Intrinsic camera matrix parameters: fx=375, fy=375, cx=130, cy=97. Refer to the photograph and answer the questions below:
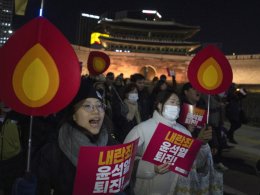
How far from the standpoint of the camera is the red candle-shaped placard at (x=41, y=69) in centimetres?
196

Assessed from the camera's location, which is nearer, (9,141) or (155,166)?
(155,166)

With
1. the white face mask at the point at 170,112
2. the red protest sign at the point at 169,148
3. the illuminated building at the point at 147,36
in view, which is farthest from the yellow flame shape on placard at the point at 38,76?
the illuminated building at the point at 147,36

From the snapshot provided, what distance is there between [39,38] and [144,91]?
5.00 m

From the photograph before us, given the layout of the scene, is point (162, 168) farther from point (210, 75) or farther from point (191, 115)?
point (210, 75)

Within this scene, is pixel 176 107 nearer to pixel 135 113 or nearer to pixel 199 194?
pixel 199 194

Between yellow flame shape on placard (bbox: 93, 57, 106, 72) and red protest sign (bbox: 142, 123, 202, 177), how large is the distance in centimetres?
534

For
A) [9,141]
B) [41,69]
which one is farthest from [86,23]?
[41,69]

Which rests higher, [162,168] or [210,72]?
[210,72]

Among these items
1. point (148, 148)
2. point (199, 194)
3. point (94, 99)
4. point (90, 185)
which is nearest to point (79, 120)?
point (94, 99)

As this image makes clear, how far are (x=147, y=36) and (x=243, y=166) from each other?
5954 cm

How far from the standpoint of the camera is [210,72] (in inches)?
153

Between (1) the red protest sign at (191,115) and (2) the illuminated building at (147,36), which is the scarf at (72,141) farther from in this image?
(2) the illuminated building at (147,36)

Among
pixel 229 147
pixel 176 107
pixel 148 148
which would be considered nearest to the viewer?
pixel 148 148

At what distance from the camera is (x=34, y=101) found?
78.0 inches
